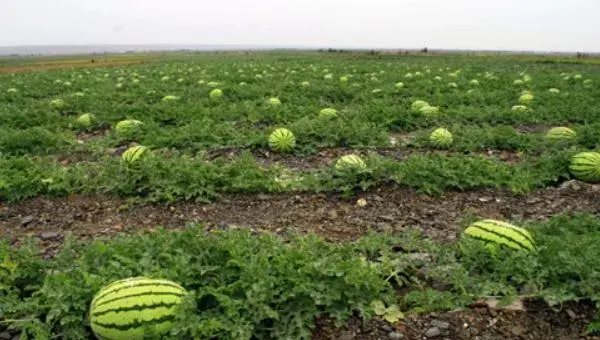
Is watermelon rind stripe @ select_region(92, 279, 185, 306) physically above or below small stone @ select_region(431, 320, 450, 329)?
above

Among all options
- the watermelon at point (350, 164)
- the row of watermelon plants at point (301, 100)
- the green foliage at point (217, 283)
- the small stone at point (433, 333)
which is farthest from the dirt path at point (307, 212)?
the row of watermelon plants at point (301, 100)

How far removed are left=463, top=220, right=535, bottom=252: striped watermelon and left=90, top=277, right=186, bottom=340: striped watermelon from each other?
2340mm

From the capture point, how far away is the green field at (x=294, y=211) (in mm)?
3242

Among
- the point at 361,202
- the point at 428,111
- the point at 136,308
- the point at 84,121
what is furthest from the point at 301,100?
the point at 136,308

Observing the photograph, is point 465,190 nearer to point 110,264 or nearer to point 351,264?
point 351,264

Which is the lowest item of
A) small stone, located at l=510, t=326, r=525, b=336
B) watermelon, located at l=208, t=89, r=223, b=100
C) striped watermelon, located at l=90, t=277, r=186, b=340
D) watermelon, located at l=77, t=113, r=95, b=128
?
small stone, located at l=510, t=326, r=525, b=336

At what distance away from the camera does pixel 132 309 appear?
298 cm

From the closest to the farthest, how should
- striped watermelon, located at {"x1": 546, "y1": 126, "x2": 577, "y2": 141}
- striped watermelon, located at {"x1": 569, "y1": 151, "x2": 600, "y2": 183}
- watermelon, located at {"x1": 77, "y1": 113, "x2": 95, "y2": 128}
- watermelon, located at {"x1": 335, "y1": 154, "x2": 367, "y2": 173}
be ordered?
watermelon, located at {"x1": 335, "y1": 154, "x2": 367, "y2": 173}, striped watermelon, located at {"x1": 569, "y1": 151, "x2": 600, "y2": 183}, striped watermelon, located at {"x1": 546, "y1": 126, "x2": 577, "y2": 141}, watermelon, located at {"x1": 77, "y1": 113, "x2": 95, "y2": 128}

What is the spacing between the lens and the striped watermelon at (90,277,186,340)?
9.68 ft

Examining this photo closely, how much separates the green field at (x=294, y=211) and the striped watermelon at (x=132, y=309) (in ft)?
0.44

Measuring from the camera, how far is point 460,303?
3.39 metres

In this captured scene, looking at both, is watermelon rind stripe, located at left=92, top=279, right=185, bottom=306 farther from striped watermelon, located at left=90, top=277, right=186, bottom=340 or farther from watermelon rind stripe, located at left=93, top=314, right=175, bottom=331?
watermelon rind stripe, located at left=93, top=314, right=175, bottom=331

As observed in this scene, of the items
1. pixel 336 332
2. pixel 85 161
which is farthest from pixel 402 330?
pixel 85 161

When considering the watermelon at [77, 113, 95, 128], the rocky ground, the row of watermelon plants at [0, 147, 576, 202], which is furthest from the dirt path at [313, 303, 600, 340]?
the watermelon at [77, 113, 95, 128]
